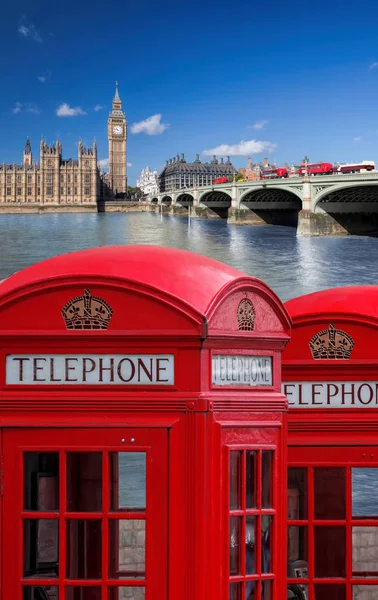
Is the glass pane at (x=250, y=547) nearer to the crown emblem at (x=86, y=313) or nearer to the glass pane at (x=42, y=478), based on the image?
the glass pane at (x=42, y=478)

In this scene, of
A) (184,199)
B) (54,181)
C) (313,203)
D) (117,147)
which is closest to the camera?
(313,203)

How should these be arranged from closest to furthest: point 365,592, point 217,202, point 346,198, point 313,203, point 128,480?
1. point 128,480
2. point 365,592
3. point 313,203
4. point 346,198
5. point 217,202

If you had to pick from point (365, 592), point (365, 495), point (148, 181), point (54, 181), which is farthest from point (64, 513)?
point (148, 181)

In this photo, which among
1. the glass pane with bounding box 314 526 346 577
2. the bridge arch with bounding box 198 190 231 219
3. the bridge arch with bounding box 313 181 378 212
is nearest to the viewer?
the glass pane with bounding box 314 526 346 577

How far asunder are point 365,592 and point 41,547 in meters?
1.09

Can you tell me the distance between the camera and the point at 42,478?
5.49 feet

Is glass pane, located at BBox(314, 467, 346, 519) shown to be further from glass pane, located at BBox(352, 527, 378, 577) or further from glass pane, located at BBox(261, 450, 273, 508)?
glass pane, located at BBox(261, 450, 273, 508)

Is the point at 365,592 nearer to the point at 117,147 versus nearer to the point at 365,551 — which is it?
the point at 365,551

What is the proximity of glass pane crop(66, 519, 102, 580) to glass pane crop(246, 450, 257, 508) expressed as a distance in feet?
1.26

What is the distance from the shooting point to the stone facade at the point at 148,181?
99588mm

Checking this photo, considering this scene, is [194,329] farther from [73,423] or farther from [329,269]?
[329,269]

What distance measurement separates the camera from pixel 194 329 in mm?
1598

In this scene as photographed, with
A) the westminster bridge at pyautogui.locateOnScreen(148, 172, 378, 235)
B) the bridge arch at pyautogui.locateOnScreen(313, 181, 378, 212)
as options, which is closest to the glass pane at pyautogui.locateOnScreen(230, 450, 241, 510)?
the westminster bridge at pyautogui.locateOnScreen(148, 172, 378, 235)

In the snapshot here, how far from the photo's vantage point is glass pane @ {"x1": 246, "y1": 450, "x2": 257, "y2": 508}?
167cm
